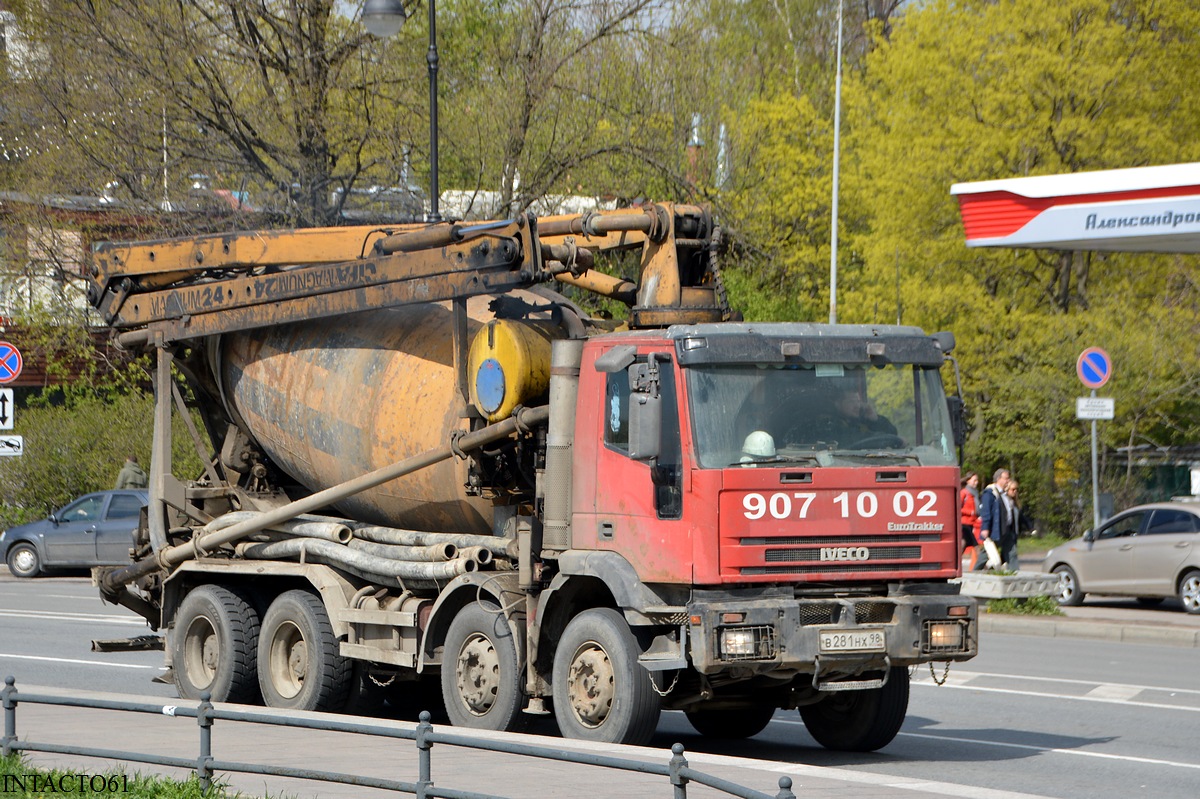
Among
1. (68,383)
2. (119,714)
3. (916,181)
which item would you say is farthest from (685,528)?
(68,383)

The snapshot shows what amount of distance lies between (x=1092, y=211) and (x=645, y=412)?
56.1 feet

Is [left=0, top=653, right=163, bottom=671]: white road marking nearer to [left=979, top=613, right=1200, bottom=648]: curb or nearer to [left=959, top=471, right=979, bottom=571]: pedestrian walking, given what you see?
[left=979, top=613, right=1200, bottom=648]: curb

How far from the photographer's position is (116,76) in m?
28.2

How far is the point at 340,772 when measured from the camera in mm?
8680

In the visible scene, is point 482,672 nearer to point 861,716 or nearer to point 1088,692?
point 861,716

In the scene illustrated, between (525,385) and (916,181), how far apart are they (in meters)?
26.9

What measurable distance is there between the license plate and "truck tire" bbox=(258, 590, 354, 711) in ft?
13.8

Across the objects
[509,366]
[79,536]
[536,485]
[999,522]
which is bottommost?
[79,536]

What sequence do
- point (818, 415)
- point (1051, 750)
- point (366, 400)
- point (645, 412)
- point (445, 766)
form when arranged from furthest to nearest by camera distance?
point (366, 400)
point (1051, 750)
point (818, 415)
point (645, 412)
point (445, 766)

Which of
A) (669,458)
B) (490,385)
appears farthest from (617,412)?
(490,385)

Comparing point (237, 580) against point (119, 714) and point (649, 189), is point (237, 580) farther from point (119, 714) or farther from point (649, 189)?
point (649, 189)

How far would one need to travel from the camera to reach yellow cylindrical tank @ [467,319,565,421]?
1157 cm

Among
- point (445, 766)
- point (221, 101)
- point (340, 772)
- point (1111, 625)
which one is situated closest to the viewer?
point (340, 772)

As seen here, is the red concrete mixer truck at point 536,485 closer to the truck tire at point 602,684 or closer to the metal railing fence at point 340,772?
the truck tire at point 602,684
